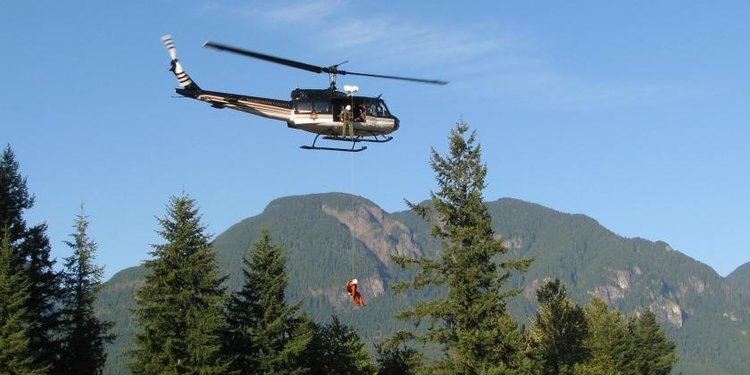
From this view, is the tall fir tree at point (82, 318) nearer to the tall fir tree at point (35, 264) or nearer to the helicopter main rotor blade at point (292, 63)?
the tall fir tree at point (35, 264)

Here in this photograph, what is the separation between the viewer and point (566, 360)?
74.3 meters

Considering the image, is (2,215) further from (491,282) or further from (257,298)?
(491,282)

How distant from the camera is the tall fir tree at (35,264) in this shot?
55.2 meters

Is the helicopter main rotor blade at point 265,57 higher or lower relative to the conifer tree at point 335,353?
higher

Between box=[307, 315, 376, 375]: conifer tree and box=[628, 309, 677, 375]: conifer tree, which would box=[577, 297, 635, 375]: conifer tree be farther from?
box=[307, 315, 376, 375]: conifer tree

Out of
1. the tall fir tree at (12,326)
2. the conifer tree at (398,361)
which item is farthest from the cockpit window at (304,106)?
the conifer tree at (398,361)

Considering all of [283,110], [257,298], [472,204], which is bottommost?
[257,298]

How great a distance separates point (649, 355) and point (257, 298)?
69.5 meters

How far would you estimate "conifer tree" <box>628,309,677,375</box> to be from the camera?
109688 mm

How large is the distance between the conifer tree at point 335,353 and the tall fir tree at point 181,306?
938cm

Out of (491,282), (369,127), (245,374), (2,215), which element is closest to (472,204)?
(491,282)

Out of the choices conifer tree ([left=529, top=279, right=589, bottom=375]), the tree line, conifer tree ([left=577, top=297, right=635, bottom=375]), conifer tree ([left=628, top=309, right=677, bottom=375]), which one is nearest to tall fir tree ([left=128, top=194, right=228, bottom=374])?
the tree line

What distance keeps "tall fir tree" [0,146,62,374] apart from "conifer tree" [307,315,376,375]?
14.1 meters

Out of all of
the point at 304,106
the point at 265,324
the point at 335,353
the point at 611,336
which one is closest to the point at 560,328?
the point at 335,353
